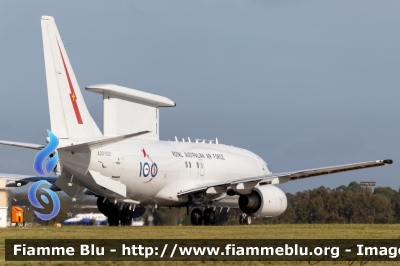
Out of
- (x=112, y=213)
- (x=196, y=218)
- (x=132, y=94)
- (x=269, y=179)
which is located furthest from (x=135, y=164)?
(x=269, y=179)

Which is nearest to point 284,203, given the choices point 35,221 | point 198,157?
point 198,157

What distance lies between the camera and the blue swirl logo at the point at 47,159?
3108 cm

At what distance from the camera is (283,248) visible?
74.5ft

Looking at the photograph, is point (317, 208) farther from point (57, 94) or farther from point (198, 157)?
point (57, 94)

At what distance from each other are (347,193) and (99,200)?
2097 centimetres

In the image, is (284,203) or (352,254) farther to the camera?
(284,203)

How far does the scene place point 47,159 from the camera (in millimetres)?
33125

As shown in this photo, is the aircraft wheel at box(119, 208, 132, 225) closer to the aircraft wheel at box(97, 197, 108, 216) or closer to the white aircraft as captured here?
the white aircraft

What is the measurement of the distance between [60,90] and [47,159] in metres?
3.30

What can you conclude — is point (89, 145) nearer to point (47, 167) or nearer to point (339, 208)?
point (47, 167)

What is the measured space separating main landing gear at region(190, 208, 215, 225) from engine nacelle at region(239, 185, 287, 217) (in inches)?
69.6

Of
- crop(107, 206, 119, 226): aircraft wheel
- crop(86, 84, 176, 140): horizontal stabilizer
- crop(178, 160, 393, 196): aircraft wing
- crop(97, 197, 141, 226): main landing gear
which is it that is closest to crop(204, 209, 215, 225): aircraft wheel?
crop(178, 160, 393, 196): aircraft wing

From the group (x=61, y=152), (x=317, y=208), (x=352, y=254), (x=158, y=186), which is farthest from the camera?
(x=317, y=208)

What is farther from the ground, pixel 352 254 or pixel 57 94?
pixel 57 94
